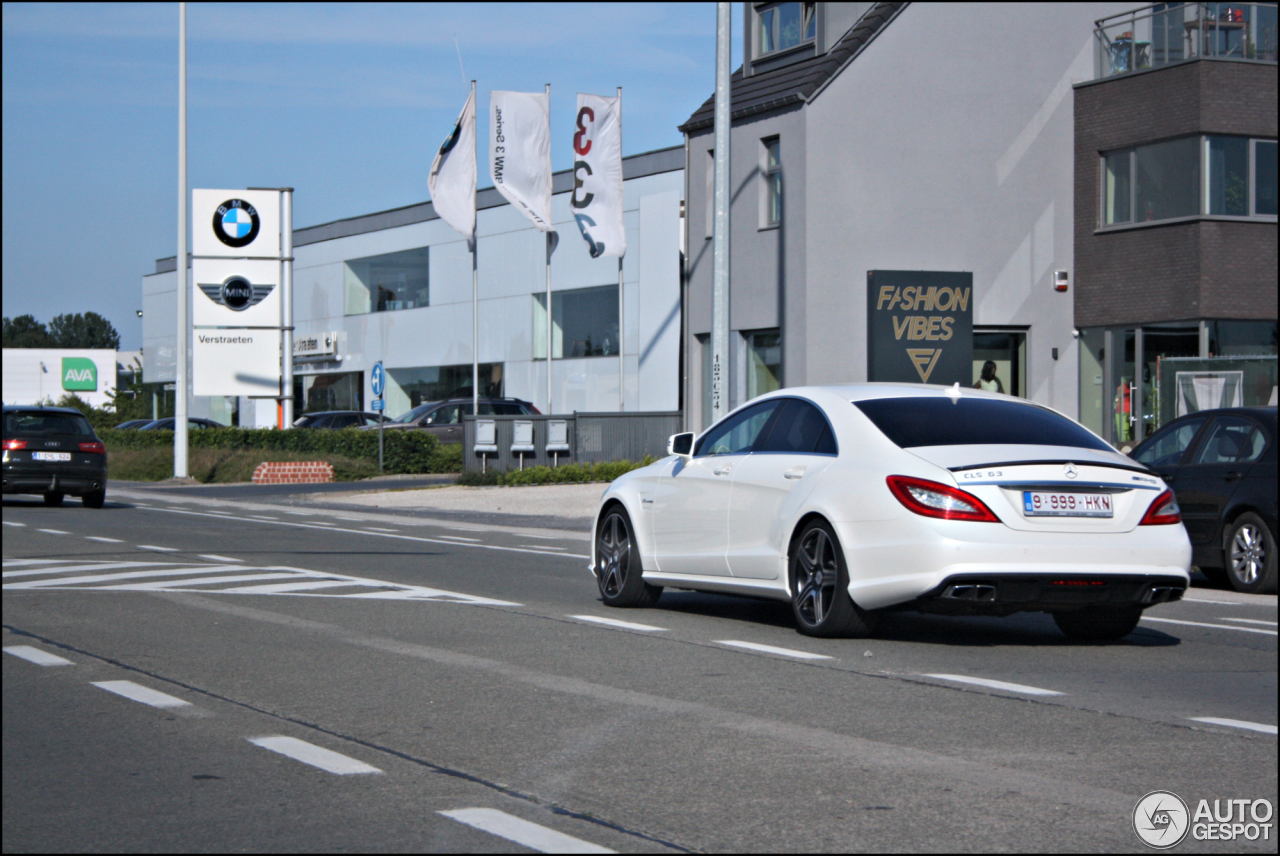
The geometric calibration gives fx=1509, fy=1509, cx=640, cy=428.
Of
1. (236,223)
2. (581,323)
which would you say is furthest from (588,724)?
(581,323)

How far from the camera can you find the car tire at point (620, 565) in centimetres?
1117

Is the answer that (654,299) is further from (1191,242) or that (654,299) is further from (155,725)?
(155,725)

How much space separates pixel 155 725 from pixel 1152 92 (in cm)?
2235

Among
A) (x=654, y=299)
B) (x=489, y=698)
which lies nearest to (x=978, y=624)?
(x=489, y=698)

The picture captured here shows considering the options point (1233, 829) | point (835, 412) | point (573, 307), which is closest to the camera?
point (1233, 829)

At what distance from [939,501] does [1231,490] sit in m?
5.30

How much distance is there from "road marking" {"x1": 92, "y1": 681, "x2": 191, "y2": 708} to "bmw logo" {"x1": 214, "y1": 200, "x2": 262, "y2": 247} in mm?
35345

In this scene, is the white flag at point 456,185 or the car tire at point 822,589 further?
the white flag at point 456,185

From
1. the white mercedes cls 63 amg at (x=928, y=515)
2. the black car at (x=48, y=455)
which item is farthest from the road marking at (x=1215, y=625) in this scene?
the black car at (x=48, y=455)

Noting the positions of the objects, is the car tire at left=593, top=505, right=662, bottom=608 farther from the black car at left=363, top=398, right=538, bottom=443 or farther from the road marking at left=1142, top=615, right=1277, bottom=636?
the black car at left=363, top=398, right=538, bottom=443

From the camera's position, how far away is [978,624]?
1066 cm

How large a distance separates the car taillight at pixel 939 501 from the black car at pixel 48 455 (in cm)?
464

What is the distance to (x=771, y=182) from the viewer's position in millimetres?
27422

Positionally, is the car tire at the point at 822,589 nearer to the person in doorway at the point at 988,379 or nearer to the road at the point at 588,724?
the road at the point at 588,724
